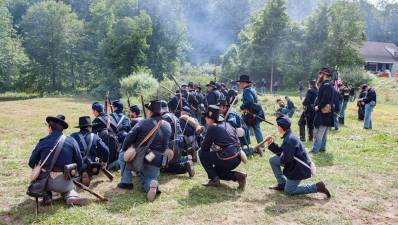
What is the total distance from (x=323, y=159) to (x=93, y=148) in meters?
5.63

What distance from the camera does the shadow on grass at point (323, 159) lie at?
955cm

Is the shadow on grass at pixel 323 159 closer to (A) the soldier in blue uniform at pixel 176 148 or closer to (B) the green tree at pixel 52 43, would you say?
(A) the soldier in blue uniform at pixel 176 148

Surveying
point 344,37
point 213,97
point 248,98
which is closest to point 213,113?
point 248,98

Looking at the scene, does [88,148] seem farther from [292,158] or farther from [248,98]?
[248,98]

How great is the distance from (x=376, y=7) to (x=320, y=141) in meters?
88.0

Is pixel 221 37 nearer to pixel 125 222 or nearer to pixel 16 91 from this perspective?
pixel 16 91

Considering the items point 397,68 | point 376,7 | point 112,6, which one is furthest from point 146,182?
point 376,7

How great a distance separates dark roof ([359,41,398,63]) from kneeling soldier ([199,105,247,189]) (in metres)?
56.4

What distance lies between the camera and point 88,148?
24.7 ft

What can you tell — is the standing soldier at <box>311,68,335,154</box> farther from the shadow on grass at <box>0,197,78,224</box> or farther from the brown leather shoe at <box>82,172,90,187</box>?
the shadow on grass at <box>0,197,78,224</box>

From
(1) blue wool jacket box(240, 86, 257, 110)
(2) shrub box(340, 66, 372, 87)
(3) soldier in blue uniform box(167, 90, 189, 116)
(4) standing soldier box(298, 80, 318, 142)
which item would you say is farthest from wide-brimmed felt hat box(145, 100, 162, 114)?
(2) shrub box(340, 66, 372, 87)

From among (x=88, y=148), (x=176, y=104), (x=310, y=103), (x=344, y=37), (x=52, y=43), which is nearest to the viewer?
(x=88, y=148)

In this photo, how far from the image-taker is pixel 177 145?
809 cm

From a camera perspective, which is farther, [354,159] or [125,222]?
[354,159]
